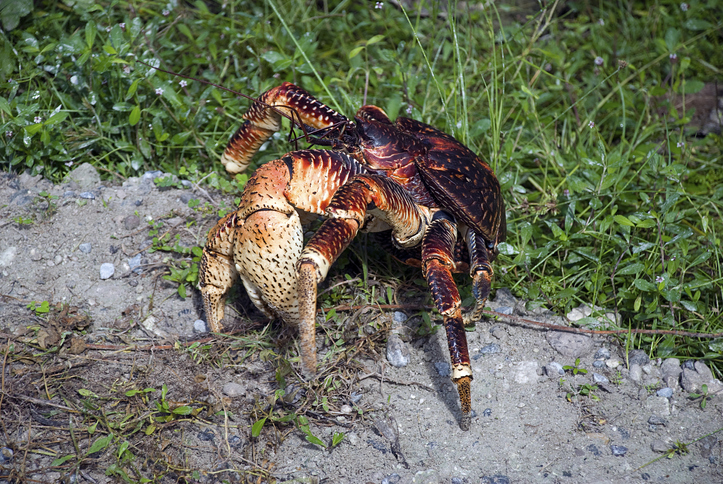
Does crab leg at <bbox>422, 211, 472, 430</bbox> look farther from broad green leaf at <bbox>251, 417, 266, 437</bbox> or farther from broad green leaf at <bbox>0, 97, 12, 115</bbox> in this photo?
broad green leaf at <bbox>0, 97, 12, 115</bbox>

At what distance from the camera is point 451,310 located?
87.8 inches

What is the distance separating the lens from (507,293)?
2.98 metres

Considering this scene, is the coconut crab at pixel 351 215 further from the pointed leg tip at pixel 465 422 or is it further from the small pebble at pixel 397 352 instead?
the small pebble at pixel 397 352

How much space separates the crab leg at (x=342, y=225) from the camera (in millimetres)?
1889

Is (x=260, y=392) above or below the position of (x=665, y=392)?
above

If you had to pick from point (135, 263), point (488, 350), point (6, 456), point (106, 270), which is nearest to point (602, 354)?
point (488, 350)

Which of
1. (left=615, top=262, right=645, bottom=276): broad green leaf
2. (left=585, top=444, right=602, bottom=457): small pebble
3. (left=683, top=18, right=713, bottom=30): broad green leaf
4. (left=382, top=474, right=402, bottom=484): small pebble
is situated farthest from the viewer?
(left=683, top=18, right=713, bottom=30): broad green leaf

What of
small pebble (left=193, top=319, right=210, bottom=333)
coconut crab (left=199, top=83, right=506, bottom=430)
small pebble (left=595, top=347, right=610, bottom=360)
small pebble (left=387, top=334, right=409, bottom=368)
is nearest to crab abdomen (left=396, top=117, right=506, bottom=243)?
coconut crab (left=199, top=83, right=506, bottom=430)

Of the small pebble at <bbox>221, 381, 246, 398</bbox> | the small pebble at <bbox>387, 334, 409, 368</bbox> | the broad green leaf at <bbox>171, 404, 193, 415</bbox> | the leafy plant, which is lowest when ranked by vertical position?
the leafy plant

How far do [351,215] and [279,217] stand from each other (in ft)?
1.06

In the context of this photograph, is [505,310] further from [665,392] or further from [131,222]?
[131,222]

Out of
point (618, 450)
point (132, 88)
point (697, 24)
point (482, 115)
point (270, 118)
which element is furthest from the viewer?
point (697, 24)

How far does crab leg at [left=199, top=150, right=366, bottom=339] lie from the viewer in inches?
85.5

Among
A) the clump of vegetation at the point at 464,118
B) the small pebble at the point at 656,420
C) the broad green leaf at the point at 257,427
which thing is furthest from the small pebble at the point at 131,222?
the small pebble at the point at 656,420
